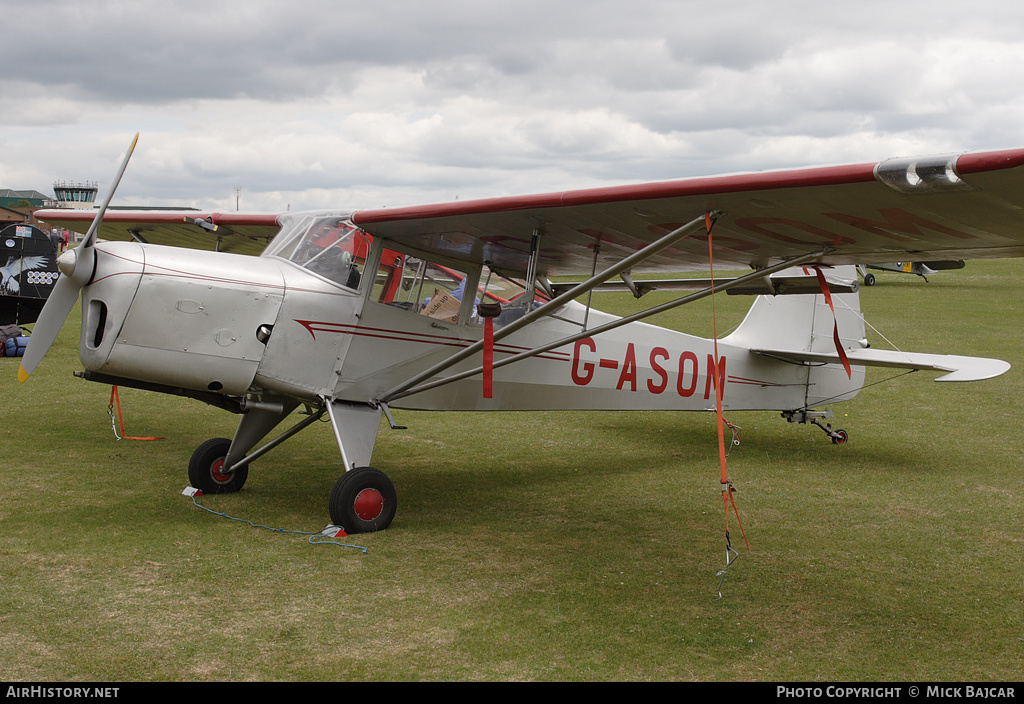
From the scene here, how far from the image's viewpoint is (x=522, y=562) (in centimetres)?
567

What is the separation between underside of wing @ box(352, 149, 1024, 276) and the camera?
4109mm

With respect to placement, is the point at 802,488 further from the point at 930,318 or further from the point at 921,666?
the point at 930,318

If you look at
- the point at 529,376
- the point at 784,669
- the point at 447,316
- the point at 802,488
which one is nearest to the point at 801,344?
the point at 802,488

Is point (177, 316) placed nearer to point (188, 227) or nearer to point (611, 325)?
point (611, 325)

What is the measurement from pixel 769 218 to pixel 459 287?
9.64ft

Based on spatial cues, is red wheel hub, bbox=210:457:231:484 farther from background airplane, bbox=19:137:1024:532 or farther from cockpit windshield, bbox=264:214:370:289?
cockpit windshield, bbox=264:214:370:289

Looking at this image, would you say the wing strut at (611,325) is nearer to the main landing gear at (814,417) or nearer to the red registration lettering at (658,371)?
the red registration lettering at (658,371)

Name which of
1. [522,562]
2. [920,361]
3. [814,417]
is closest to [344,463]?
[522,562]

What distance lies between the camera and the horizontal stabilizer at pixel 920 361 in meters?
8.37

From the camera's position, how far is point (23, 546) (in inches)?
222

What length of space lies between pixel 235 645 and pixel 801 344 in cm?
762

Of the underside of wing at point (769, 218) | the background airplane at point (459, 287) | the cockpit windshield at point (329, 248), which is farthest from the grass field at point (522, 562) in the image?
the underside of wing at point (769, 218)

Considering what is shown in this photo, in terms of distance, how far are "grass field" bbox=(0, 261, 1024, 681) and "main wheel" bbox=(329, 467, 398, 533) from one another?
6.9 inches

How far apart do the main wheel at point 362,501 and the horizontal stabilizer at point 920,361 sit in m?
5.14
